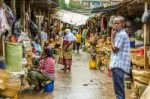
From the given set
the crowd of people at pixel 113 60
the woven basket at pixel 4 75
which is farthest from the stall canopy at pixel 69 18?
the woven basket at pixel 4 75

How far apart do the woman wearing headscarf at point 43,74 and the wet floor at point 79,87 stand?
0.35 meters

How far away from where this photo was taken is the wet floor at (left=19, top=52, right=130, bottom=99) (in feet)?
39.9

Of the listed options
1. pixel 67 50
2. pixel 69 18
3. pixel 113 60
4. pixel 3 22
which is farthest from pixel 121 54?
pixel 69 18

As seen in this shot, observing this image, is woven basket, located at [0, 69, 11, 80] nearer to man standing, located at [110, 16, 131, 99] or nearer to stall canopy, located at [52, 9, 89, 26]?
man standing, located at [110, 16, 131, 99]

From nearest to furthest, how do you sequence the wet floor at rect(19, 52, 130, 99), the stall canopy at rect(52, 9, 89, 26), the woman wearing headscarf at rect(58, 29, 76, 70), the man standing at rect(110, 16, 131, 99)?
1. the man standing at rect(110, 16, 131, 99)
2. the wet floor at rect(19, 52, 130, 99)
3. the woman wearing headscarf at rect(58, 29, 76, 70)
4. the stall canopy at rect(52, 9, 89, 26)

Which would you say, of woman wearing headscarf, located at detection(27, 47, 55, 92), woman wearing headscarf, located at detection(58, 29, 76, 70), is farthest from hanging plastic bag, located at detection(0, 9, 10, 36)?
woman wearing headscarf, located at detection(58, 29, 76, 70)

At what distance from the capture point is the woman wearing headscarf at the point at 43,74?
12398 mm

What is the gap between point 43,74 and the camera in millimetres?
12422

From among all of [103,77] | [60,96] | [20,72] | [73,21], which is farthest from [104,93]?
[73,21]

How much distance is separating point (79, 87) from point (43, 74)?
1977 millimetres

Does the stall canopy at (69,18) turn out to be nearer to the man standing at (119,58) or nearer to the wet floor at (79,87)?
the wet floor at (79,87)

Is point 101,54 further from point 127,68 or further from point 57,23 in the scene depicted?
point 57,23

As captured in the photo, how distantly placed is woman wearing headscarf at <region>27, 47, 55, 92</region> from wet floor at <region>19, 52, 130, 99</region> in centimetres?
35

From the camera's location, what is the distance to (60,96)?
12.1 meters
